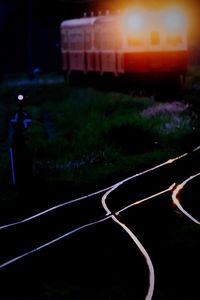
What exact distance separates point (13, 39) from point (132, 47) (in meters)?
25.4

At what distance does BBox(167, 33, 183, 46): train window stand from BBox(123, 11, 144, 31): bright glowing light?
1325mm

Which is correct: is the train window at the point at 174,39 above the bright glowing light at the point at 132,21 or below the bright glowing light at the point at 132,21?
below

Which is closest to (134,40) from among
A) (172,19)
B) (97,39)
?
(172,19)

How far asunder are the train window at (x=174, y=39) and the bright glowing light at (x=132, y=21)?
4.35 ft

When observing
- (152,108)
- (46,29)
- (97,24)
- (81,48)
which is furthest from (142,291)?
(46,29)

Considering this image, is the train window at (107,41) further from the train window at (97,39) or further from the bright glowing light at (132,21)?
the bright glowing light at (132,21)

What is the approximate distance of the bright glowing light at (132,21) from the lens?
2852cm

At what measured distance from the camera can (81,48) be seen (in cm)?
3509

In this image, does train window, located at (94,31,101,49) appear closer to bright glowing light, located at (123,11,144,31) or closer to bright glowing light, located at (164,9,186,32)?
bright glowing light, located at (123,11,144,31)

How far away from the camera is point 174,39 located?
29109 mm

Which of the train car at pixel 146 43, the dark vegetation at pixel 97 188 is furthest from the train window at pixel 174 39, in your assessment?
the dark vegetation at pixel 97 188

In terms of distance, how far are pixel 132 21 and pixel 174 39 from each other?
6.41ft

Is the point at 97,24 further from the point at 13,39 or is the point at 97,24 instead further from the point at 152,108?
the point at 13,39

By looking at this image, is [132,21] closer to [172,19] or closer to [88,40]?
[172,19]
